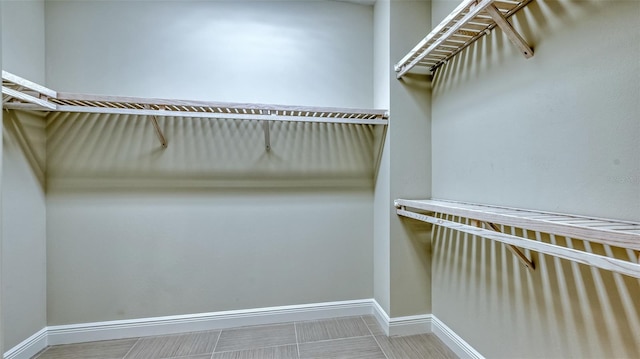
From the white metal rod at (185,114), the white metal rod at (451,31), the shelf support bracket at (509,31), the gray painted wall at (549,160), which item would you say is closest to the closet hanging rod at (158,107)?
the white metal rod at (185,114)

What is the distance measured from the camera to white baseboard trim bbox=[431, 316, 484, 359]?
1.54m

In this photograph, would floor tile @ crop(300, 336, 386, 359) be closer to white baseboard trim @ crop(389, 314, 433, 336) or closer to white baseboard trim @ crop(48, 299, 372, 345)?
white baseboard trim @ crop(389, 314, 433, 336)

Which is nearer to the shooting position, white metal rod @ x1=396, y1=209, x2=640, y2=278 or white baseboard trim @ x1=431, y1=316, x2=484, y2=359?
white metal rod @ x1=396, y1=209, x2=640, y2=278

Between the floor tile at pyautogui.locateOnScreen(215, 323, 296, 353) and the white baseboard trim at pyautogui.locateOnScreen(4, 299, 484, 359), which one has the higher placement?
the white baseboard trim at pyautogui.locateOnScreen(4, 299, 484, 359)

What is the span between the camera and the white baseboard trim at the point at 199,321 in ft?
5.90

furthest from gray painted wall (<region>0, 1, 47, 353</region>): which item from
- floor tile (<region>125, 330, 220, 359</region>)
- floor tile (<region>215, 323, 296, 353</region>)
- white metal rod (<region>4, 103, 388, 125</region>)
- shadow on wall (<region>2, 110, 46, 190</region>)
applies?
floor tile (<region>215, 323, 296, 353</region>)

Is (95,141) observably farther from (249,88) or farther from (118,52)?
(249,88)

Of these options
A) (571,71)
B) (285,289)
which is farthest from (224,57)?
(571,71)

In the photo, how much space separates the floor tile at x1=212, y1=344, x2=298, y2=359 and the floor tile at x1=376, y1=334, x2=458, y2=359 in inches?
23.1

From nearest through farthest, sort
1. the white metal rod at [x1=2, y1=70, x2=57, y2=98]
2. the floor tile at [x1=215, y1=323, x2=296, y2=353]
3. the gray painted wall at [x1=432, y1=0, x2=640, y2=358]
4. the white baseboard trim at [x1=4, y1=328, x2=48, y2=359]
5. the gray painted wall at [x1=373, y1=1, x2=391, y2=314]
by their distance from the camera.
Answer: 1. the gray painted wall at [x1=432, y1=0, x2=640, y2=358]
2. the white metal rod at [x1=2, y1=70, x2=57, y2=98]
3. the white baseboard trim at [x1=4, y1=328, x2=48, y2=359]
4. the floor tile at [x1=215, y1=323, x2=296, y2=353]
5. the gray painted wall at [x1=373, y1=1, x2=391, y2=314]

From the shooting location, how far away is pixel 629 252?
0.85m

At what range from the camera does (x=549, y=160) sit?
1.10 metres

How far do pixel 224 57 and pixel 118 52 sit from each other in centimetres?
70

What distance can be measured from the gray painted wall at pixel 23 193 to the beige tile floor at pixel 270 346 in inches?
13.7
